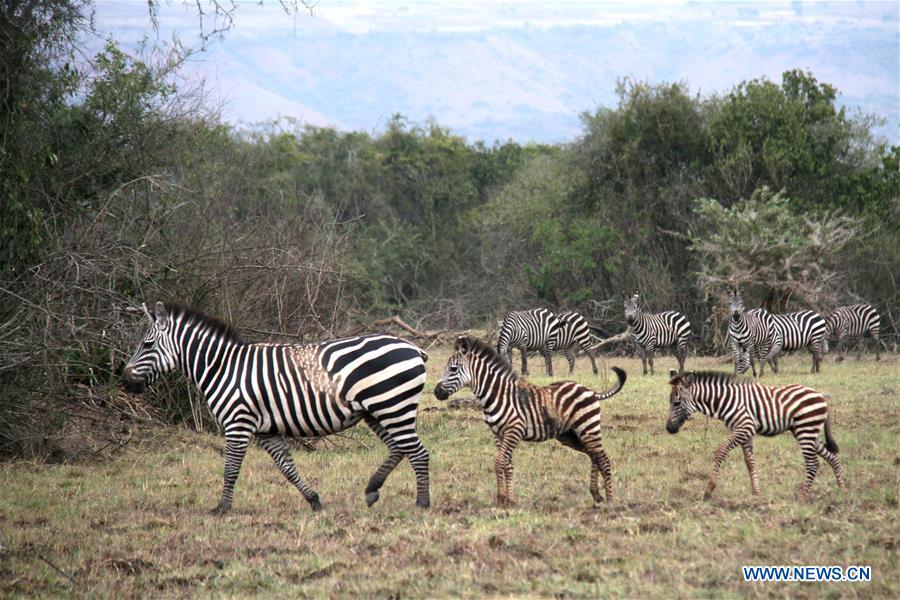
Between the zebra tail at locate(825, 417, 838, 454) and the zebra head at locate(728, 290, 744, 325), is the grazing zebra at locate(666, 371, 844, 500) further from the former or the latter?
the zebra head at locate(728, 290, 744, 325)

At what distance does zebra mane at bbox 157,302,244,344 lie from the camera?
32.1 ft

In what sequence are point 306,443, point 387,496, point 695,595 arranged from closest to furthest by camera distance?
point 695,595 < point 387,496 < point 306,443

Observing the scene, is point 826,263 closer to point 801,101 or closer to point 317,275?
point 801,101

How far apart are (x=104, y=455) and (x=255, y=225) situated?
4459 millimetres

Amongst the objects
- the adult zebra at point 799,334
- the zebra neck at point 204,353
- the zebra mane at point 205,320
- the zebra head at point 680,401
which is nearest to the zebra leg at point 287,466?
the zebra neck at point 204,353

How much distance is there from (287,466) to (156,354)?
5.54 ft

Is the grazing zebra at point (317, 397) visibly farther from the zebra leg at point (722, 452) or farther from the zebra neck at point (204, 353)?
the zebra leg at point (722, 452)

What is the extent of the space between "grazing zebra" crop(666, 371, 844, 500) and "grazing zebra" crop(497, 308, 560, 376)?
12273 millimetres

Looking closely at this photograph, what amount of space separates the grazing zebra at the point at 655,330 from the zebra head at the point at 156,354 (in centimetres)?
1414

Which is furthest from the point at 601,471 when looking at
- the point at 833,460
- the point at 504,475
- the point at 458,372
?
the point at 833,460

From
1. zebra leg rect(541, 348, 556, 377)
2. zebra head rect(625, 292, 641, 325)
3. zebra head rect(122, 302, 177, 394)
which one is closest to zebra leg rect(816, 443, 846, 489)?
zebra head rect(122, 302, 177, 394)

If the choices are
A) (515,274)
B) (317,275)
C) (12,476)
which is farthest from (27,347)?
(515,274)

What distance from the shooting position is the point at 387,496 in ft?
33.4

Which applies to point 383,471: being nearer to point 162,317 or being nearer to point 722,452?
point 162,317
